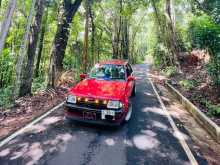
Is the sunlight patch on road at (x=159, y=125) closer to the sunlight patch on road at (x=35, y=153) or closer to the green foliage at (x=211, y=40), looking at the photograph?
the sunlight patch on road at (x=35, y=153)

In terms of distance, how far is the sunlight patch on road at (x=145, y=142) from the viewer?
19.6 ft

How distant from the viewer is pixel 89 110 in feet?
22.1

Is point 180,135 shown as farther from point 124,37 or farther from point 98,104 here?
point 124,37

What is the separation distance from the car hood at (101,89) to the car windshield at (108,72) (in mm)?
389

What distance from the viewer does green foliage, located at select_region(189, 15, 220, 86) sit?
10.9 m

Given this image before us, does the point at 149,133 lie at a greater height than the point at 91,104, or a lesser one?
lesser

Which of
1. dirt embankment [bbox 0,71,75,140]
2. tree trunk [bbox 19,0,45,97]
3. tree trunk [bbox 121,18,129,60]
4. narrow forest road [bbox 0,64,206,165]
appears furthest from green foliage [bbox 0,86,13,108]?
tree trunk [bbox 121,18,129,60]

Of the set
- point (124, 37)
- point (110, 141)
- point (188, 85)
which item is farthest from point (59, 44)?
point (124, 37)

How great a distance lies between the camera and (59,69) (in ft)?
41.2

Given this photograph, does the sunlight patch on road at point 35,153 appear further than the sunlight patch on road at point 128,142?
No

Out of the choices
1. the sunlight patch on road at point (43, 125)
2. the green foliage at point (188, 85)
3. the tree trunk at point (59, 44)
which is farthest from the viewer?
the green foliage at point (188, 85)

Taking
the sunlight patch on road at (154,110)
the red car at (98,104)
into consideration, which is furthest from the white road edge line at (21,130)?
the sunlight patch on road at (154,110)

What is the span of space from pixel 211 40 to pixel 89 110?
7.20 meters

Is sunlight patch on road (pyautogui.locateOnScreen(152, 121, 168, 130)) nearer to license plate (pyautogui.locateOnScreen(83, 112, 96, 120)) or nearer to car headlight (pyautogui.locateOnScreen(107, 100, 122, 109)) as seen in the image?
car headlight (pyautogui.locateOnScreen(107, 100, 122, 109))
